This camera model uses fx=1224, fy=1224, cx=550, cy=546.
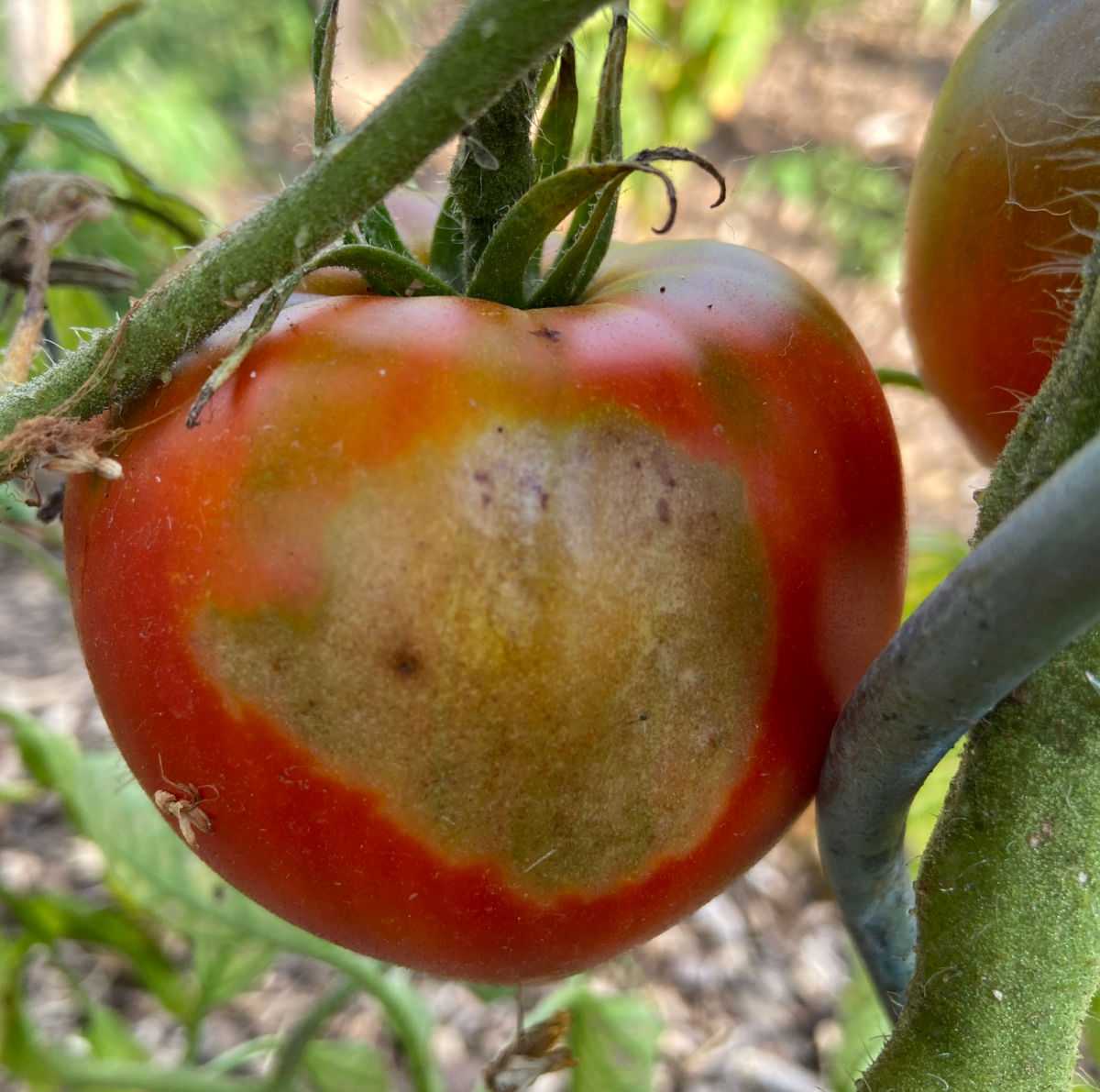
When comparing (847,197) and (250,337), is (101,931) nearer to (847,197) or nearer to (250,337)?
(250,337)

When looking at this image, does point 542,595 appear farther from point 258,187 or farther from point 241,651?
point 258,187

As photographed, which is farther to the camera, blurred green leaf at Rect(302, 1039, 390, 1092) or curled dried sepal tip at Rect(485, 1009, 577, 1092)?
blurred green leaf at Rect(302, 1039, 390, 1092)

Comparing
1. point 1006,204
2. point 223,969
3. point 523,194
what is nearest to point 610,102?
point 523,194

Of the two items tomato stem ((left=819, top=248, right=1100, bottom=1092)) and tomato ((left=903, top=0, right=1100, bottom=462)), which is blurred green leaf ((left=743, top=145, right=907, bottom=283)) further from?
tomato stem ((left=819, top=248, right=1100, bottom=1092))

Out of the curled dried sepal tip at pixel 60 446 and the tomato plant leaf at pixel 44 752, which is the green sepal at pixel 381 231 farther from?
the tomato plant leaf at pixel 44 752

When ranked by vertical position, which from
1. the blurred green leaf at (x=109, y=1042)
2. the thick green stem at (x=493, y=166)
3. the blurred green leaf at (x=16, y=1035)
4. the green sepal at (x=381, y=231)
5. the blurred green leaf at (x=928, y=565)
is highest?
the thick green stem at (x=493, y=166)

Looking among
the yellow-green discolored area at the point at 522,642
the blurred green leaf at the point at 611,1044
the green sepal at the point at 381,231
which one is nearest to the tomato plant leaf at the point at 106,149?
the green sepal at the point at 381,231

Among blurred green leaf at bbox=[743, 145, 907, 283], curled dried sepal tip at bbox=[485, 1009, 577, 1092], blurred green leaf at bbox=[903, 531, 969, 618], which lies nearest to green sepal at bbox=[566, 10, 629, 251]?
curled dried sepal tip at bbox=[485, 1009, 577, 1092]
